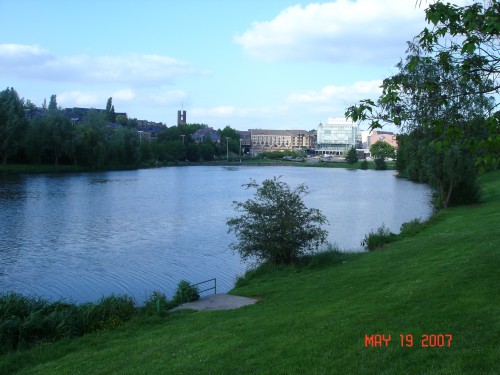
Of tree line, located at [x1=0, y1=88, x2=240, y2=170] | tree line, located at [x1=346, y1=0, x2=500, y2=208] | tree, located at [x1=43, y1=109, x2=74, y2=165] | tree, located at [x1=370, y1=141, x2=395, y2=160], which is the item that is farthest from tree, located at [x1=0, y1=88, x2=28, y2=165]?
tree, located at [x1=370, y1=141, x2=395, y2=160]

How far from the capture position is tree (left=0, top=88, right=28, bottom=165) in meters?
77.6

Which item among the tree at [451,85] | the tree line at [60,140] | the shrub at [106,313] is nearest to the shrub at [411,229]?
the shrub at [106,313]

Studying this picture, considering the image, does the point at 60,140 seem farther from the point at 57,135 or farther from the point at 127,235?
the point at 127,235

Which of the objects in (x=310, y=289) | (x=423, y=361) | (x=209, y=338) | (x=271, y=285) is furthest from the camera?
(x=271, y=285)

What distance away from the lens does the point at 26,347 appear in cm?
1180

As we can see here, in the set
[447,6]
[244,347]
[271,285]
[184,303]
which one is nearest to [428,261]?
[271,285]

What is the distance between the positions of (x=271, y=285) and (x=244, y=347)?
→ 903 centimetres

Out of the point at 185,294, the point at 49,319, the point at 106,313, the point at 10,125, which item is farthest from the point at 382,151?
the point at 49,319

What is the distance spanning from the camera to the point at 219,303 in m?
15.4

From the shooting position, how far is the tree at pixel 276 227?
20.9 meters

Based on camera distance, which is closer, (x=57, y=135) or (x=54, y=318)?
(x=54, y=318)

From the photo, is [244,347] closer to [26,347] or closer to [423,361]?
[423,361]
